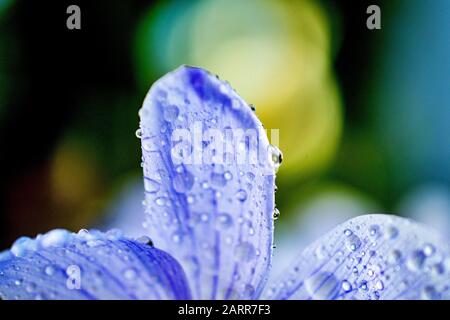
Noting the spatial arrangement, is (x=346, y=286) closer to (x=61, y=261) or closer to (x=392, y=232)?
(x=392, y=232)

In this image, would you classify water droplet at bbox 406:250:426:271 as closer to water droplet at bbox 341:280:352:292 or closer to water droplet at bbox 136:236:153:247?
water droplet at bbox 341:280:352:292

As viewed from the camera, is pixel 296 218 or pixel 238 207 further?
pixel 296 218

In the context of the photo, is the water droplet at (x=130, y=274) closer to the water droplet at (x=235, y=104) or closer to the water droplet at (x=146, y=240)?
the water droplet at (x=146, y=240)

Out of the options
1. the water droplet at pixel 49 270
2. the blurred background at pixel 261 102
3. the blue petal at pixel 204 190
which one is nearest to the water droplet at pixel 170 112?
the blue petal at pixel 204 190

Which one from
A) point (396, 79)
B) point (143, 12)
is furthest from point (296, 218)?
point (143, 12)

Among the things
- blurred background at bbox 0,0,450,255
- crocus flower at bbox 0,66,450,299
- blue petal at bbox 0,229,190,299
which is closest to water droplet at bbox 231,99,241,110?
crocus flower at bbox 0,66,450,299

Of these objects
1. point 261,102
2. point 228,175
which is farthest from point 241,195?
Result: point 261,102
